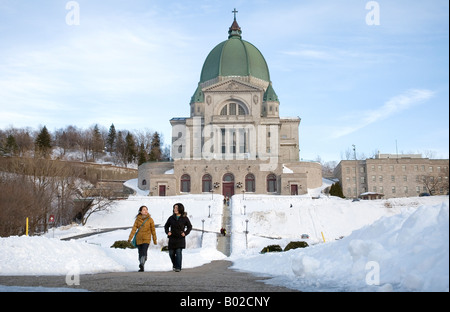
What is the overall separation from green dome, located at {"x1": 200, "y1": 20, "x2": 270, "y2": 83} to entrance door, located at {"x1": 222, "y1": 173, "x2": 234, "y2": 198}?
19715mm

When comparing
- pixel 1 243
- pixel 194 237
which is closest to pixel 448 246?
pixel 1 243

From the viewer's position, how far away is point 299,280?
1065 cm

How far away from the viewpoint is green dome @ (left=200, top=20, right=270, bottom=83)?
82.5 metres

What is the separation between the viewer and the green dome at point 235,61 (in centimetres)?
8250

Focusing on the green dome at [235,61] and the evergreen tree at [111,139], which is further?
the evergreen tree at [111,139]

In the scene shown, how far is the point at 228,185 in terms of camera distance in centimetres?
7062

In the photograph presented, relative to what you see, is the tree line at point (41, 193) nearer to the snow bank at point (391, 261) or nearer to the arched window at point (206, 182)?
the arched window at point (206, 182)

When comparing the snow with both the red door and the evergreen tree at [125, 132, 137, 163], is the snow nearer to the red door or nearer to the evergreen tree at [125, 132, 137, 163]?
the red door

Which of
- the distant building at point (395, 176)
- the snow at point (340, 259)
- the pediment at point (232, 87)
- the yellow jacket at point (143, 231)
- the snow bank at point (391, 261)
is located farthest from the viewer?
the distant building at point (395, 176)

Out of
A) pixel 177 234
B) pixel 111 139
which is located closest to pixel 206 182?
pixel 177 234

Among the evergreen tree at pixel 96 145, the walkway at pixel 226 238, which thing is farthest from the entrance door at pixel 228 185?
the evergreen tree at pixel 96 145

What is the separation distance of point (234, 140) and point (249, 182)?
8.54 metres

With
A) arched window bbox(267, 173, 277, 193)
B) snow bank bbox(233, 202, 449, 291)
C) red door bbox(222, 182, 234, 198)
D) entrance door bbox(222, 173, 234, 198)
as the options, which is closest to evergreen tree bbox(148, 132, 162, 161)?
entrance door bbox(222, 173, 234, 198)
